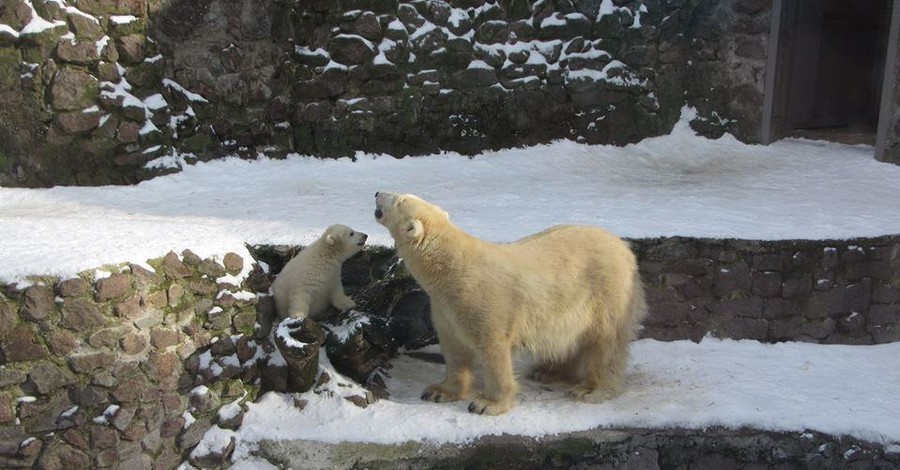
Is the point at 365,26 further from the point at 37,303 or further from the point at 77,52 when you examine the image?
the point at 37,303

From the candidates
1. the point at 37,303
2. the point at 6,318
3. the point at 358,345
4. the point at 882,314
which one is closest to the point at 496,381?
the point at 358,345

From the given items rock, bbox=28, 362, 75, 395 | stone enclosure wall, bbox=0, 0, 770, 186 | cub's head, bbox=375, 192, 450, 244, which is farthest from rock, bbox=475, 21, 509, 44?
rock, bbox=28, 362, 75, 395

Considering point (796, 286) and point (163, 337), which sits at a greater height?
point (163, 337)

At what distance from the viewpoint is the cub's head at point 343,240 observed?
4.65 m

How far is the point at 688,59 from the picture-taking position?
8461 millimetres

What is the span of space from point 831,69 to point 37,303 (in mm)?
9238

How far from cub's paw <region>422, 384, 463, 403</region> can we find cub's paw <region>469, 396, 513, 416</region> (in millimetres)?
193

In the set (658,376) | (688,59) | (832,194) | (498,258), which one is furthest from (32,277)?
(688,59)

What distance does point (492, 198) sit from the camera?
6.43 meters

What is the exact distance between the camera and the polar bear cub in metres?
4.53

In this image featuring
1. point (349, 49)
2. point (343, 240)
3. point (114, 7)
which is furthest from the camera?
point (349, 49)

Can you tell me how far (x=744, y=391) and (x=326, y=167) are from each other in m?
4.20

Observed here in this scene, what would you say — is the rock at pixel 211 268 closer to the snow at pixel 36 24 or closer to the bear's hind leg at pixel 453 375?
the bear's hind leg at pixel 453 375

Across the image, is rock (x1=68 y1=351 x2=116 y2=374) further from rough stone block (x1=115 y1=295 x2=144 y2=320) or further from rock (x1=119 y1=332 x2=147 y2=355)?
rough stone block (x1=115 y1=295 x2=144 y2=320)
